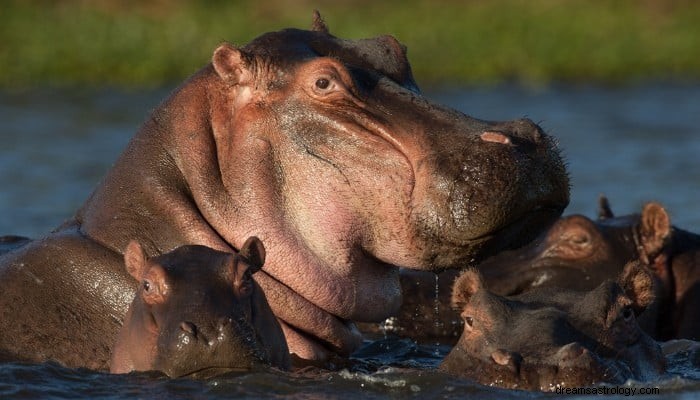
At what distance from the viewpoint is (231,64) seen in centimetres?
637

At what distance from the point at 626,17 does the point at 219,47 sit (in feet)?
78.1

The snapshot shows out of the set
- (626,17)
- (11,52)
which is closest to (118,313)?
(11,52)

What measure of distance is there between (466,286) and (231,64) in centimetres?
137

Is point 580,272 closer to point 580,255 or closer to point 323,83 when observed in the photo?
point 580,255

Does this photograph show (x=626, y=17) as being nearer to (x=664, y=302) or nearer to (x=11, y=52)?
(x=11, y=52)

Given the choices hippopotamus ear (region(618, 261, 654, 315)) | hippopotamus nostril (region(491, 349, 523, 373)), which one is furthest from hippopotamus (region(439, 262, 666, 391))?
hippopotamus ear (region(618, 261, 654, 315))

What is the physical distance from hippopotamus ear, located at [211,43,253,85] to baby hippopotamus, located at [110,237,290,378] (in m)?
0.81

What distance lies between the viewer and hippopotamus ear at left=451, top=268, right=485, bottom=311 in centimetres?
640

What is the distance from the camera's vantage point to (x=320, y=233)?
6.21 m

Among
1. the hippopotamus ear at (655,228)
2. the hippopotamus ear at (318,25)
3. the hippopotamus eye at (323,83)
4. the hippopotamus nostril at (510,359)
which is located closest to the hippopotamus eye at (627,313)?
the hippopotamus nostril at (510,359)

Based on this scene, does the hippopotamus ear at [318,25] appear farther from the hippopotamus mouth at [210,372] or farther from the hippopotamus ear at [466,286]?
the hippopotamus mouth at [210,372]

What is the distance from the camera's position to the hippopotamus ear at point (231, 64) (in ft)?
20.7

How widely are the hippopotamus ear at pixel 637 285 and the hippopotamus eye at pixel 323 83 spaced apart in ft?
5.02

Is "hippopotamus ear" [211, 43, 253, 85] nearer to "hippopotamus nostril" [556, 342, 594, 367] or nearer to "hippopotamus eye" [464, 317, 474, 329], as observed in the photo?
"hippopotamus eye" [464, 317, 474, 329]
